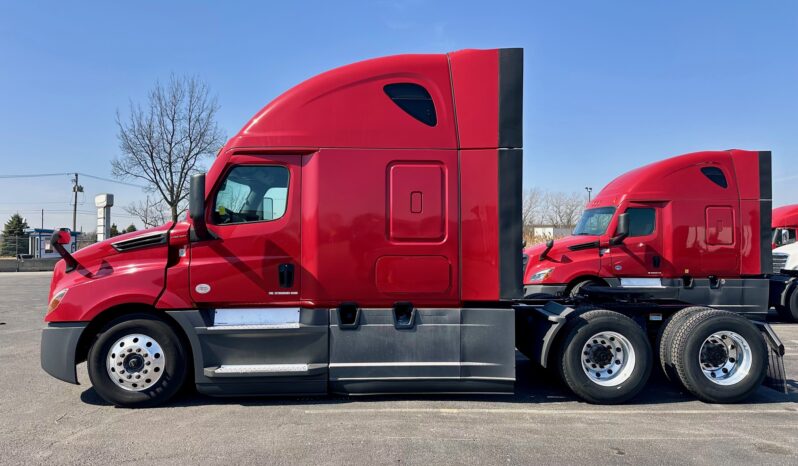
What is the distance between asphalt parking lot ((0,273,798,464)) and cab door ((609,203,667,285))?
11.6 feet

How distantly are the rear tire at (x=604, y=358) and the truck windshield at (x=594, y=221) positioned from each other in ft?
15.2

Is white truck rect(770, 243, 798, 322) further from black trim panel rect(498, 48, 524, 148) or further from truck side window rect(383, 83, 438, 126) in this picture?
truck side window rect(383, 83, 438, 126)

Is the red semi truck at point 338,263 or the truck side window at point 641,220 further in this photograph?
the truck side window at point 641,220

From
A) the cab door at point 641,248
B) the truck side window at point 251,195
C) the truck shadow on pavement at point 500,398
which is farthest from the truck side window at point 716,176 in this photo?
the truck side window at point 251,195

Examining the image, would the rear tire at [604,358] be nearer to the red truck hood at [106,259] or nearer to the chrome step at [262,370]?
the chrome step at [262,370]

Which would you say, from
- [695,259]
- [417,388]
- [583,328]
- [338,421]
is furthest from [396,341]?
[695,259]

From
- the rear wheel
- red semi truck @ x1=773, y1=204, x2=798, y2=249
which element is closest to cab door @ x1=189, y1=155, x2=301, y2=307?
the rear wheel

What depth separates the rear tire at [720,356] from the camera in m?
5.05

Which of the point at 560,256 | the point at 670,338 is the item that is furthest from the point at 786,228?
the point at 670,338

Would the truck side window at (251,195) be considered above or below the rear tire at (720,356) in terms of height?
above

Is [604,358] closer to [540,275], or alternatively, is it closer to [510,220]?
[510,220]

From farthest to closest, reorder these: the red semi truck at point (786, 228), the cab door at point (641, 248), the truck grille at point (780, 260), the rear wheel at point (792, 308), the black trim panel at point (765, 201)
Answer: the red semi truck at point (786, 228), the truck grille at point (780, 260), the rear wheel at point (792, 308), the cab door at point (641, 248), the black trim panel at point (765, 201)

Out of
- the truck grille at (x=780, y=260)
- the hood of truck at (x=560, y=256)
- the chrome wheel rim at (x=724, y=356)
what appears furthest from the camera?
the truck grille at (x=780, y=260)

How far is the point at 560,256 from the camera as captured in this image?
9.20 metres
